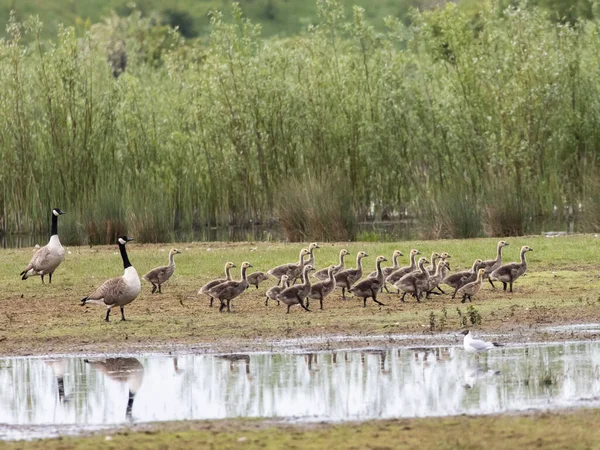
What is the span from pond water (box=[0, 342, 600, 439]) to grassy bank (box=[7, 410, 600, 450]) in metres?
0.43

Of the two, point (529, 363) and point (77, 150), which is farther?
point (77, 150)

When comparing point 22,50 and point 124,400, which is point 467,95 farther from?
point 124,400

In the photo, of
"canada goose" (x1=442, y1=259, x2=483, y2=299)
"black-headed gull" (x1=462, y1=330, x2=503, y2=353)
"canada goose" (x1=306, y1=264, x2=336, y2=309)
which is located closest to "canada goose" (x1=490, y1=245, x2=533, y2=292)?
"canada goose" (x1=442, y1=259, x2=483, y2=299)

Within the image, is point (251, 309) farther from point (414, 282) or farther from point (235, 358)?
point (235, 358)

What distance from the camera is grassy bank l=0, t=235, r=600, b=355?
15.9m

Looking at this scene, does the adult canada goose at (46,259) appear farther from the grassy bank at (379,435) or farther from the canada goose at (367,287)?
the grassy bank at (379,435)

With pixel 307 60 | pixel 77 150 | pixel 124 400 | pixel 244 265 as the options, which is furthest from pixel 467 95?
pixel 124 400

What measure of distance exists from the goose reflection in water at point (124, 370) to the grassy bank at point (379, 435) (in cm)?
188

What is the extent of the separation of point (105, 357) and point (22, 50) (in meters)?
23.7

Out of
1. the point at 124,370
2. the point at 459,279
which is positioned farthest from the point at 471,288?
the point at 124,370

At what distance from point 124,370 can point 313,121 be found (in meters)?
24.5

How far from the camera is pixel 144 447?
952cm

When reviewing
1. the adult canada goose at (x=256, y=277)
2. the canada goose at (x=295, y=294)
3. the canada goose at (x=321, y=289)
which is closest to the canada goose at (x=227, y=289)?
the canada goose at (x=295, y=294)

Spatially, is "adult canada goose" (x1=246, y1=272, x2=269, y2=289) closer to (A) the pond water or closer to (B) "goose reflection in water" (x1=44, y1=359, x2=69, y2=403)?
(A) the pond water
